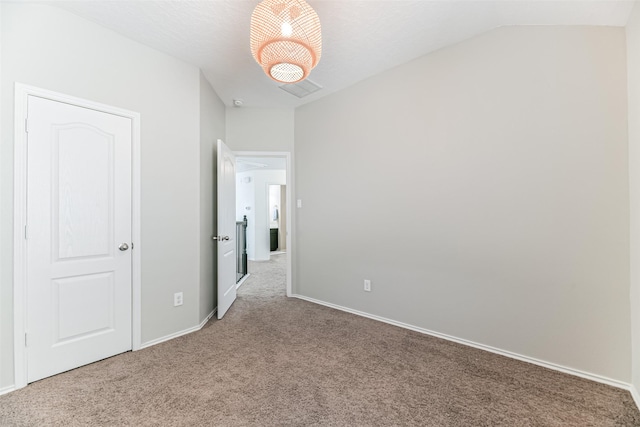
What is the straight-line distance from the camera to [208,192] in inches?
124

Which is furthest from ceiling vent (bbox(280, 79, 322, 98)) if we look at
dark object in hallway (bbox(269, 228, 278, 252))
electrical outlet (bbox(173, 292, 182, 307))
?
dark object in hallway (bbox(269, 228, 278, 252))

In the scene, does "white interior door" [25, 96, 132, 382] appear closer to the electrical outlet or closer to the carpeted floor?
the carpeted floor

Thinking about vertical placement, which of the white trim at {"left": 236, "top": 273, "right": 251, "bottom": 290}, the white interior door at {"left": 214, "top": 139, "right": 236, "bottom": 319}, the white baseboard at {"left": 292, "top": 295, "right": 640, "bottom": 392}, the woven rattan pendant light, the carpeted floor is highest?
the woven rattan pendant light

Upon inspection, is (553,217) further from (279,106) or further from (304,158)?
(279,106)

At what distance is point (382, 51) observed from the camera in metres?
2.58

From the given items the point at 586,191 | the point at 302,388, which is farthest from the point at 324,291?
the point at 586,191

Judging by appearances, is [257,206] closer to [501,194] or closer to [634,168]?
[501,194]

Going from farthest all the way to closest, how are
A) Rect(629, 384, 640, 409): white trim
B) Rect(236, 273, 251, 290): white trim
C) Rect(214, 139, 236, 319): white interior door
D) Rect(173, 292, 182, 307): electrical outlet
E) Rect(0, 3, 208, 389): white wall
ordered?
Rect(236, 273, 251, 290): white trim → Rect(214, 139, 236, 319): white interior door → Rect(173, 292, 182, 307): electrical outlet → Rect(0, 3, 208, 389): white wall → Rect(629, 384, 640, 409): white trim

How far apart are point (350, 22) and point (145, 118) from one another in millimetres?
1941

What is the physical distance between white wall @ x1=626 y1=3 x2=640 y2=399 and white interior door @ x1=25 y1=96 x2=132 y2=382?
3657 millimetres

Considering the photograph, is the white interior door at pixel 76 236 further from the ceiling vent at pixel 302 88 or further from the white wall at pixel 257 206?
the white wall at pixel 257 206

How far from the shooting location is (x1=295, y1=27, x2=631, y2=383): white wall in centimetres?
188

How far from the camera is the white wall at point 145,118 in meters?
1.80

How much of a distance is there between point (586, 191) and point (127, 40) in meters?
3.77
